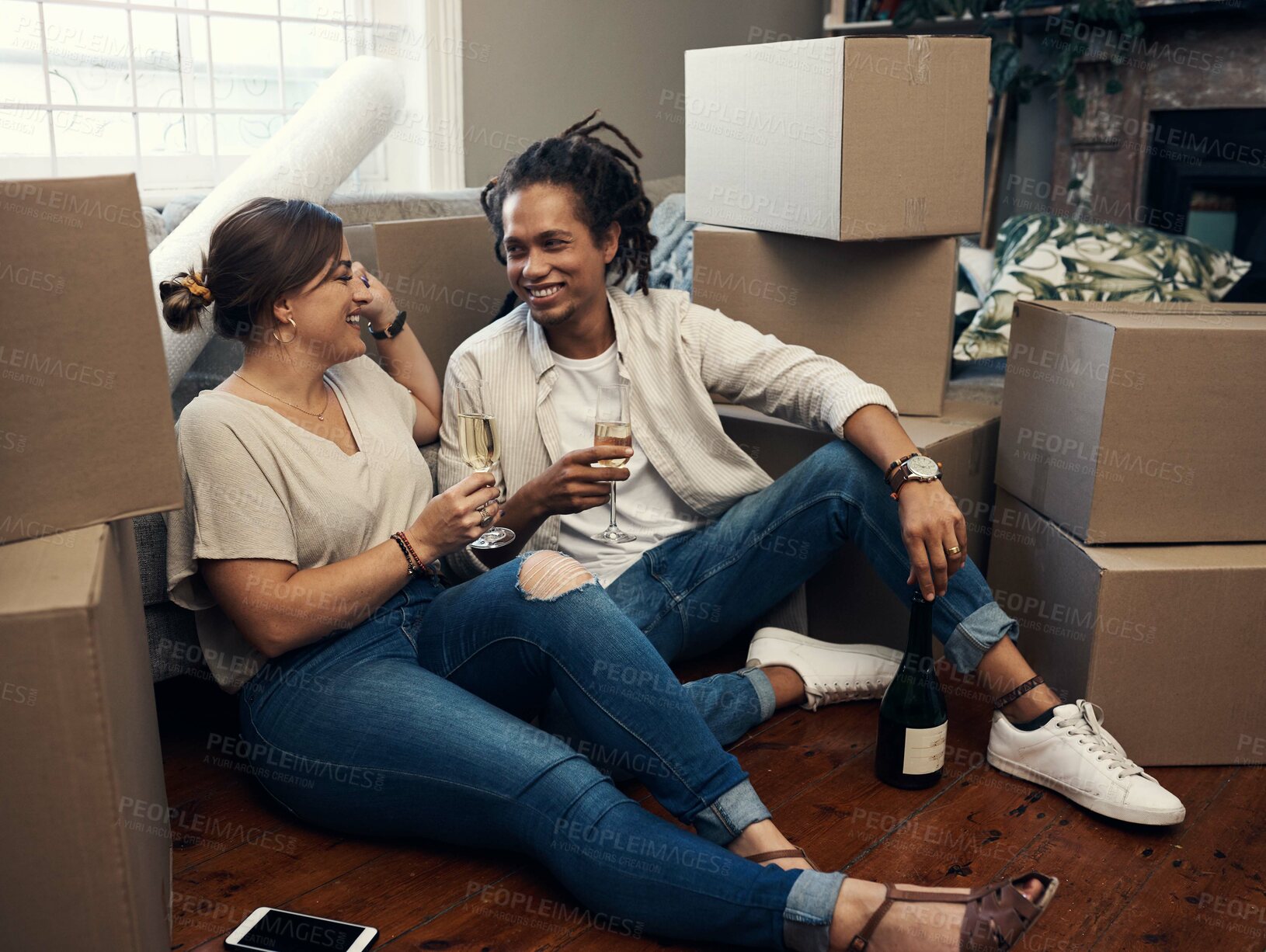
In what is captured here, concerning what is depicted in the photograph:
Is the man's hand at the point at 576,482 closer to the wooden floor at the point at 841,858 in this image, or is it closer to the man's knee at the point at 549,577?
the man's knee at the point at 549,577

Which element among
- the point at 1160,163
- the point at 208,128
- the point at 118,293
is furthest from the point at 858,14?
the point at 118,293

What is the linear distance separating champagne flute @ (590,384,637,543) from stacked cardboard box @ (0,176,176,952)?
54cm

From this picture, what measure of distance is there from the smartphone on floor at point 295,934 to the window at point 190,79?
1966 millimetres

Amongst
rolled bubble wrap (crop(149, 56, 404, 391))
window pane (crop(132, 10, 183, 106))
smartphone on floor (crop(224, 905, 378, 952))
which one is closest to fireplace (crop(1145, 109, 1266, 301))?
rolled bubble wrap (crop(149, 56, 404, 391))

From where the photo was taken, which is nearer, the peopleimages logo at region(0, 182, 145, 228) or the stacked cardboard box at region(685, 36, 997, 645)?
the peopleimages logo at region(0, 182, 145, 228)

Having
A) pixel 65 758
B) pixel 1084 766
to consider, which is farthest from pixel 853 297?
pixel 65 758

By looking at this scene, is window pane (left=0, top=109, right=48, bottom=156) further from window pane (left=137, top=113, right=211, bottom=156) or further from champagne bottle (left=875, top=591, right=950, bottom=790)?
champagne bottle (left=875, top=591, right=950, bottom=790)

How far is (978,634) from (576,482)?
0.64m

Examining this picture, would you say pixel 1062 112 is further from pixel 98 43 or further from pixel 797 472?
pixel 98 43

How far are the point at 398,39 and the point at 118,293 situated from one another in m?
2.41

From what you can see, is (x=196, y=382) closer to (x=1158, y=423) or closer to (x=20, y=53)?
(x=20, y=53)

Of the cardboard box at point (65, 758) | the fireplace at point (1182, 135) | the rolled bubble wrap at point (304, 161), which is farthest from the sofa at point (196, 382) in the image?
the fireplace at point (1182, 135)

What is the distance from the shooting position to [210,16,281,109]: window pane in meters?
2.97

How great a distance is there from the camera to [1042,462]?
1.84 metres
